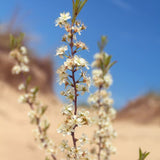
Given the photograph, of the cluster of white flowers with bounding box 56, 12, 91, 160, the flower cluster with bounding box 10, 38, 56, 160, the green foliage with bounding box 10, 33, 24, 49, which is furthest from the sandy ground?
the cluster of white flowers with bounding box 56, 12, 91, 160

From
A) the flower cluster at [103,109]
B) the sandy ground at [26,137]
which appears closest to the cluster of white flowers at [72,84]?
the flower cluster at [103,109]

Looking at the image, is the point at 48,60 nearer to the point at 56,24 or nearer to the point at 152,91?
the point at 152,91

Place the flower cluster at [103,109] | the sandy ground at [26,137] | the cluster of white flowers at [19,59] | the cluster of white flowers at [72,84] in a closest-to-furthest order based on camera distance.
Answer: the cluster of white flowers at [72,84], the flower cluster at [103,109], the cluster of white flowers at [19,59], the sandy ground at [26,137]

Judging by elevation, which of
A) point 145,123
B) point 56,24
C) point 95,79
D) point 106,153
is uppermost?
point 145,123

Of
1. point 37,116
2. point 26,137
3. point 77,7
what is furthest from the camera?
point 26,137

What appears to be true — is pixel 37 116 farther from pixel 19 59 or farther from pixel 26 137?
pixel 26 137

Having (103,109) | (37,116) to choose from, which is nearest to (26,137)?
(37,116)

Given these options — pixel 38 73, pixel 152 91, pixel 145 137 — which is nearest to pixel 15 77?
pixel 38 73

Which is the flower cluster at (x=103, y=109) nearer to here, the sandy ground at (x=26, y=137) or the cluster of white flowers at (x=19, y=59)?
the cluster of white flowers at (x=19, y=59)

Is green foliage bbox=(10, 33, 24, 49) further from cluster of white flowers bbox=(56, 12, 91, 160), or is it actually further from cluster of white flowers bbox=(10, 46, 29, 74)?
cluster of white flowers bbox=(56, 12, 91, 160)
